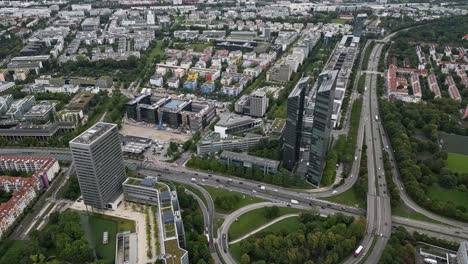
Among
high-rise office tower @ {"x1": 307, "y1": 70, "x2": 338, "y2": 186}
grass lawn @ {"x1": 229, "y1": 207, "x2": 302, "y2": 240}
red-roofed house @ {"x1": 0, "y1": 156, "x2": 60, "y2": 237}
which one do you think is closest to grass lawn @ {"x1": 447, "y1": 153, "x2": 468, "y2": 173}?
high-rise office tower @ {"x1": 307, "y1": 70, "x2": 338, "y2": 186}

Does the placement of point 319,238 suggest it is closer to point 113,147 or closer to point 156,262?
point 156,262

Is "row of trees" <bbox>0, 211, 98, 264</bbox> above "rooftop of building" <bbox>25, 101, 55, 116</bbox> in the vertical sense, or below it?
below

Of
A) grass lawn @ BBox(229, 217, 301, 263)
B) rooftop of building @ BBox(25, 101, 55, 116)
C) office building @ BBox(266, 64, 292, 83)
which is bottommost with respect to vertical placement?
grass lawn @ BBox(229, 217, 301, 263)

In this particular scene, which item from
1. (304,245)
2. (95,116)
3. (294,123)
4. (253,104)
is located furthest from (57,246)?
(253,104)

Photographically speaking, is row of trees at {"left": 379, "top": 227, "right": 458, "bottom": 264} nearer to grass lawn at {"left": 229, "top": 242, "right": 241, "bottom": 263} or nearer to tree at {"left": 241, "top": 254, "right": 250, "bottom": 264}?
tree at {"left": 241, "top": 254, "right": 250, "bottom": 264}

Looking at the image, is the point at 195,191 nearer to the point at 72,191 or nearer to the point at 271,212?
the point at 271,212

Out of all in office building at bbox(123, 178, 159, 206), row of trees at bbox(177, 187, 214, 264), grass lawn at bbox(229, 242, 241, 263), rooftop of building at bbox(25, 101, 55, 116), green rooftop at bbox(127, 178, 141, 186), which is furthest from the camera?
rooftop of building at bbox(25, 101, 55, 116)
